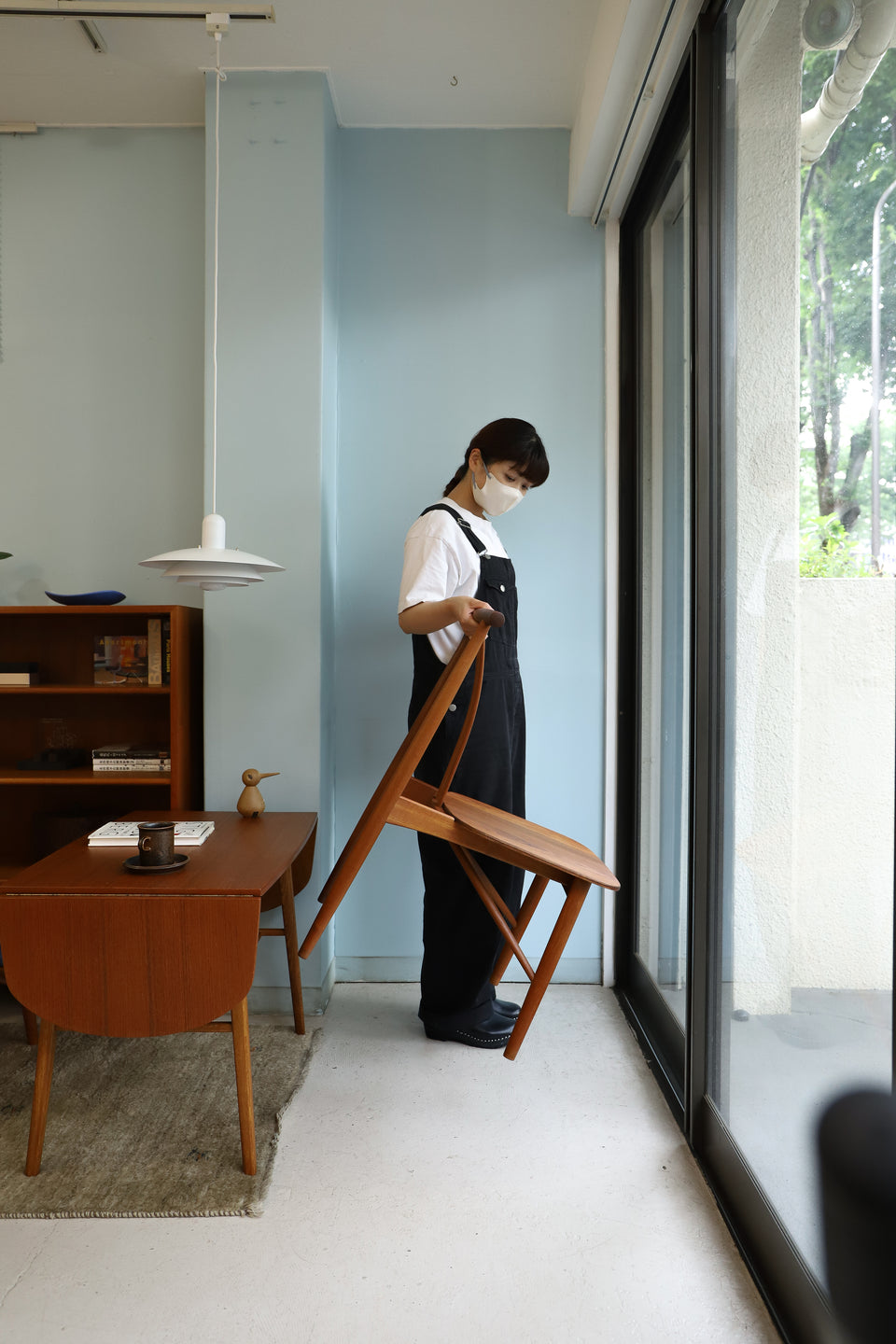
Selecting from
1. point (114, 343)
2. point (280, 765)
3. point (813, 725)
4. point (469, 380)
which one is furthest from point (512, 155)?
point (813, 725)

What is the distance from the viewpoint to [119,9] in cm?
250

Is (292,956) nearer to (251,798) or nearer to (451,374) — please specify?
(251,798)

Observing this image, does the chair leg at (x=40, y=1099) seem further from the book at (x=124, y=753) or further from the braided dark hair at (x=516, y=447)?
the braided dark hair at (x=516, y=447)

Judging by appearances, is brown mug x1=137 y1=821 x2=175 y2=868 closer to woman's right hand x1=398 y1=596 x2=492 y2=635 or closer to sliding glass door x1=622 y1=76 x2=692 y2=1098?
woman's right hand x1=398 y1=596 x2=492 y2=635

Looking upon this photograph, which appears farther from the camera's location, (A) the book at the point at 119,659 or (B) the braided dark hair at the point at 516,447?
(A) the book at the point at 119,659

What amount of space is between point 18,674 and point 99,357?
1.19 m

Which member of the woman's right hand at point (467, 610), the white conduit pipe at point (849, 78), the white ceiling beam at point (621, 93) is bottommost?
the woman's right hand at point (467, 610)

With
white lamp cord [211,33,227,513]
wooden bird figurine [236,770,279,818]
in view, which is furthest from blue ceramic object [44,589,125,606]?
wooden bird figurine [236,770,279,818]

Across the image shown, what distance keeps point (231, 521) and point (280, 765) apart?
83 centimetres

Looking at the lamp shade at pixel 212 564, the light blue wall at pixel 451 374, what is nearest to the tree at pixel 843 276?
the lamp shade at pixel 212 564

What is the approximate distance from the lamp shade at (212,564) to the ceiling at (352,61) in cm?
158

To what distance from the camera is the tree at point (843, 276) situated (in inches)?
47.1

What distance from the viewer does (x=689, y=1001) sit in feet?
7.00

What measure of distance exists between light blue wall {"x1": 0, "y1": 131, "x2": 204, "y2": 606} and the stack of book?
0.60 m
